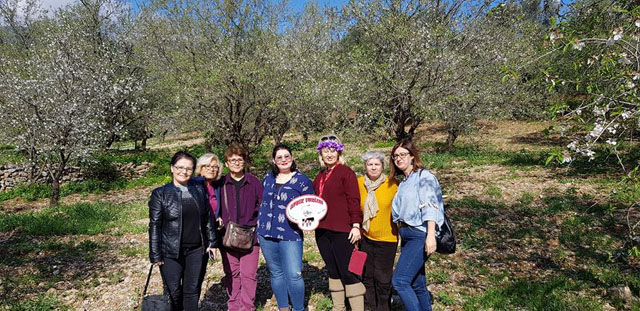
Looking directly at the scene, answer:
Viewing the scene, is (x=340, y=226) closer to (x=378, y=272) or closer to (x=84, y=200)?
(x=378, y=272)

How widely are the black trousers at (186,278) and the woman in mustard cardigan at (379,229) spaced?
6.52 ft

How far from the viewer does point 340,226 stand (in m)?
4.24

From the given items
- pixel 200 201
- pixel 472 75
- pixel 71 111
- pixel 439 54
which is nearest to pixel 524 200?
pixel 472 75

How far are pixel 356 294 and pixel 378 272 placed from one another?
377 mm

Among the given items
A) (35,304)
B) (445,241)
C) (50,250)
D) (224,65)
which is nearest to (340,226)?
(445,241)

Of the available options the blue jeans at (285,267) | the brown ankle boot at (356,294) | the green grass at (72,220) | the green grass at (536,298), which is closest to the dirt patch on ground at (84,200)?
the green grass at (72,220)

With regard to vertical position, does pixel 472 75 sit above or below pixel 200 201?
above

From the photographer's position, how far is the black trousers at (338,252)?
4262mm

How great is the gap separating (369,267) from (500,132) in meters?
24.3

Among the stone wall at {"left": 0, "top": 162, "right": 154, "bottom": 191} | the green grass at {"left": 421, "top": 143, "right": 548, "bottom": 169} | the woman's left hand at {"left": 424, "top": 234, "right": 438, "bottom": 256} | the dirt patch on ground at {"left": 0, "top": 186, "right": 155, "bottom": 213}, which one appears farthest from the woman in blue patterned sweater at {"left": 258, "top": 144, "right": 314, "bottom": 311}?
the stone wall at {"left": 0, "top": 162, "right": 154, "bottom": 191}

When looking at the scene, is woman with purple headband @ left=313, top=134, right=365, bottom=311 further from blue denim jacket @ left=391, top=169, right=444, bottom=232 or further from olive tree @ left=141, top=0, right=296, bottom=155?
olive tree @ left=141, top=0, right=296, bottom=155

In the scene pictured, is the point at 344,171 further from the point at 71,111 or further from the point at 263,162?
the point at 263,162

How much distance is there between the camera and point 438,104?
30.4 feet

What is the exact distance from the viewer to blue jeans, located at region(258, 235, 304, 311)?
432 centimetres
